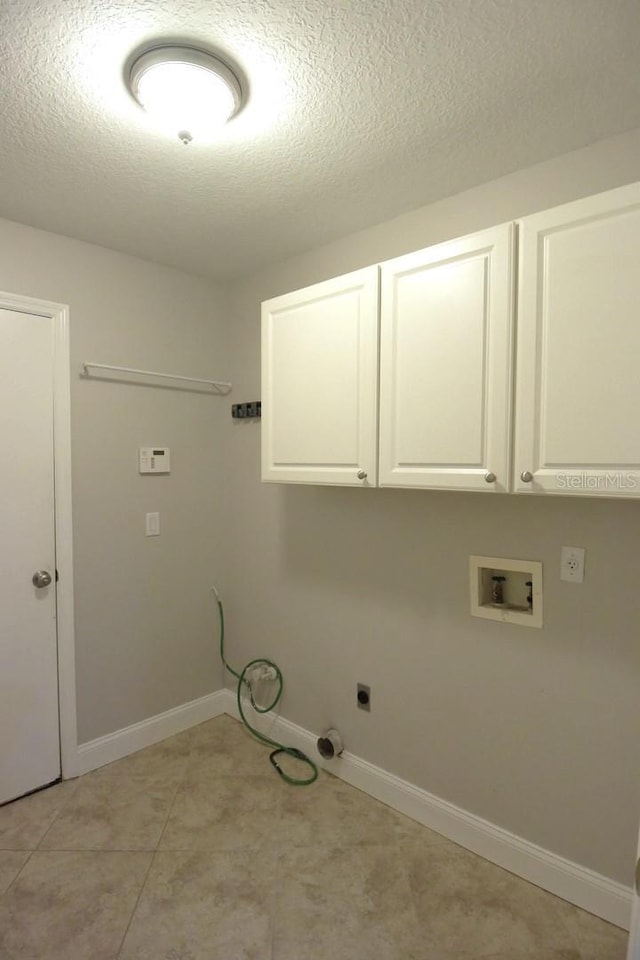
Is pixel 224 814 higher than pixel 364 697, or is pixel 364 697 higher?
pixel 364 697

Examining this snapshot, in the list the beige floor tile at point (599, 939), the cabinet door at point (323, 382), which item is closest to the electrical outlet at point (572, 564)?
the cabinet door at point (323, 382)

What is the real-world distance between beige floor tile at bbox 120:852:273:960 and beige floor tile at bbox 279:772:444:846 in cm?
19

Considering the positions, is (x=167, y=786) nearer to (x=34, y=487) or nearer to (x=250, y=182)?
(x=34, y=487)

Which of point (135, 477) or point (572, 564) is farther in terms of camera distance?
point (135, 477)

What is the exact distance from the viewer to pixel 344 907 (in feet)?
5.40

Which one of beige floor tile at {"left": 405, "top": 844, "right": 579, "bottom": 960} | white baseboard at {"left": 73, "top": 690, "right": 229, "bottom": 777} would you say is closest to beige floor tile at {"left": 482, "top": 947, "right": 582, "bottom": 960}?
beige floor tile at {"left": 405, "top": 844, "right": 579, "bottom": 960}

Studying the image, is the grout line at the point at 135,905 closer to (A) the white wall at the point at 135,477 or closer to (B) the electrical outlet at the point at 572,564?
(A) the white wall at the point at 135,477

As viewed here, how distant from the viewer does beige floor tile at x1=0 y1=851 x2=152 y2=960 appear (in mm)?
1494

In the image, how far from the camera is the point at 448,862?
1.83m

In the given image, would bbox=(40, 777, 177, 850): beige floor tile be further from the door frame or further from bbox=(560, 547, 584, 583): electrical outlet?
bbox=(560, 547, 584, 583): electrical outlet

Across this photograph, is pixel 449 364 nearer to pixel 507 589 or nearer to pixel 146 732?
pixel 507 589

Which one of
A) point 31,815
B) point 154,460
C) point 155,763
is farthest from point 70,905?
point 154,460

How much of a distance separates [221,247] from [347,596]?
5.84 ft

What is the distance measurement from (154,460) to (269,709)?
4.80 ft
